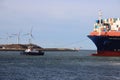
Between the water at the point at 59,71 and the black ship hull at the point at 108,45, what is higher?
the black ship hull at the point at 108,45

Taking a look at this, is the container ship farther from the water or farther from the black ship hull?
the water

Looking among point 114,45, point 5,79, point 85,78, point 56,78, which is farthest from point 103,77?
point 114,45

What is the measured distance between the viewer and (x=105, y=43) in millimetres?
115750

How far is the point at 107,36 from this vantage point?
116 meters

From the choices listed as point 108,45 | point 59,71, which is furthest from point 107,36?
point 59,71

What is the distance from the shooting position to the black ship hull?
113 m

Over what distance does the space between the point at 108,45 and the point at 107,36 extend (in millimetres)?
2864

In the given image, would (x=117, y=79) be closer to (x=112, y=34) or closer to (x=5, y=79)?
(x=5, y=79)

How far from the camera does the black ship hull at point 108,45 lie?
372 ft

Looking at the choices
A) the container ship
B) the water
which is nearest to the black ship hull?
the container ship

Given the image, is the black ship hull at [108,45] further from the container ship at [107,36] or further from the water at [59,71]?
the water at [59,71]

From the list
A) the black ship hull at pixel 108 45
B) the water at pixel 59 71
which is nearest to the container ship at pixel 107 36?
the black ship hull at pixel 108 45

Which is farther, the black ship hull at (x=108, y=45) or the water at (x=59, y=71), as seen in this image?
the black ship hull at (x=108, y=45)

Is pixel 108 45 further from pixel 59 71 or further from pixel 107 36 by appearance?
pixel 59 71
